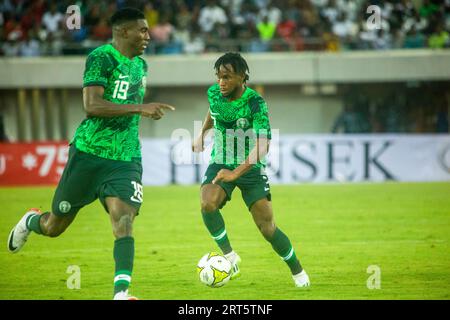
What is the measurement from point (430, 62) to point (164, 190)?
10241 mm

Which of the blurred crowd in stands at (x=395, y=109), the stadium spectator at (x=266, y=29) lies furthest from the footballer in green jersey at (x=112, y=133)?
the blurred crowd in stands at (x=395, y=109)

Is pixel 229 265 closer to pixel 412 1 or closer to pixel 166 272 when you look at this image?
pixel 166 272

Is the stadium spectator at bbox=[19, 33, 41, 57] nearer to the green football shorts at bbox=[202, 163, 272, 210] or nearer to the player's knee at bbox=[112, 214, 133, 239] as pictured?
the green football shorts at bbox=[202, 163, 272, 210]

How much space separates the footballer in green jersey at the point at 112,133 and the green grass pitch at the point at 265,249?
1.13 meters

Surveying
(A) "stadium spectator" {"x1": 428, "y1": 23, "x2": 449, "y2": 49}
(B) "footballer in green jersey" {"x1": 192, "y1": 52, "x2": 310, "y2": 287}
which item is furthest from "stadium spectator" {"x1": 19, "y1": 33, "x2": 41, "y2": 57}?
(B) "footballer in green jersey" {"x1": 192, "y1": 52, "x2": 310, "y2": 287}

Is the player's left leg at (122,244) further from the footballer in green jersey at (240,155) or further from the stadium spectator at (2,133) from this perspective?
the stadium spectator at (2,133)

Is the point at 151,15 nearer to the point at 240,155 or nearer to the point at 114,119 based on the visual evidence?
the point at 240,155

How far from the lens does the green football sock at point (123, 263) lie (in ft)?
24.8

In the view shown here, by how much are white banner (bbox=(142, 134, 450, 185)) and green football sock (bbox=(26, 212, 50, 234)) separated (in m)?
14.4

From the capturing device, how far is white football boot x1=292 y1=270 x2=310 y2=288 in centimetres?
915

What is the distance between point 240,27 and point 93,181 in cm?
2019

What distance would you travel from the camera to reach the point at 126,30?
8.27m

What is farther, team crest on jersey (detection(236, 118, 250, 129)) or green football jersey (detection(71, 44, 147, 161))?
team crest on jersey (detection(236, 118, 250, 129))
